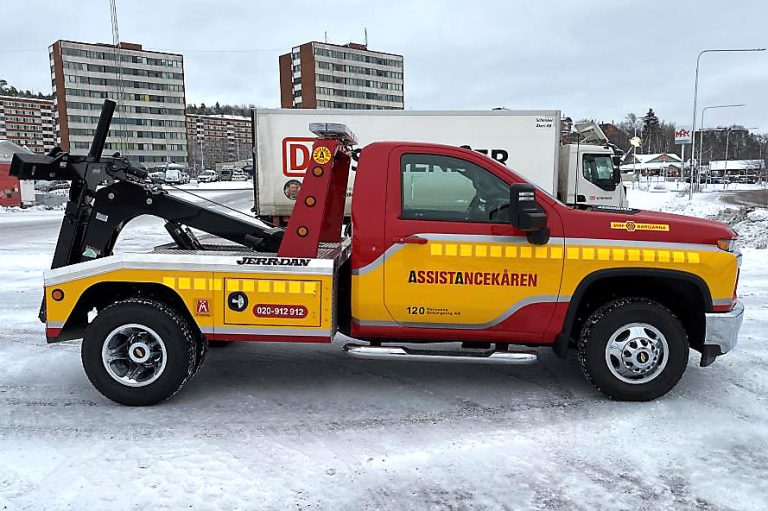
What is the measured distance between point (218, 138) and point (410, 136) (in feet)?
523

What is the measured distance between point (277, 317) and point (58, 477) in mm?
1721

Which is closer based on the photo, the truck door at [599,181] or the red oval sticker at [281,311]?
the red oval sticker at [281,311]

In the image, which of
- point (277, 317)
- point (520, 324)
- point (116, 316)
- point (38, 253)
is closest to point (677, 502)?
point (520, 324)

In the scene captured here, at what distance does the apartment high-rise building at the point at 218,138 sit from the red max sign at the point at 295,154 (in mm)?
126289

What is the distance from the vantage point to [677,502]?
3217mm

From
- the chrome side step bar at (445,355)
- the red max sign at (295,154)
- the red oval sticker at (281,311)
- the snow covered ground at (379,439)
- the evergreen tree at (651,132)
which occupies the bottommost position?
the snow covered ground at (379,439)

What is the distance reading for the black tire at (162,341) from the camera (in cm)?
438

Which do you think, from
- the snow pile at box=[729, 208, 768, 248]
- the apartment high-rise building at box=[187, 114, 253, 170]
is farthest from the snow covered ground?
the apartment high-rise building at box=[187, 114, 253, 170]

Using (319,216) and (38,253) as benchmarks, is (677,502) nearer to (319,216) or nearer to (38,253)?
(319,216)

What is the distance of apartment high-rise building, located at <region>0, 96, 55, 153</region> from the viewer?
A: 152m

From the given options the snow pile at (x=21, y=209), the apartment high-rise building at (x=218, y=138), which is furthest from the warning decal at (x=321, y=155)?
the apartment high-rise building at (x=218, y=138)

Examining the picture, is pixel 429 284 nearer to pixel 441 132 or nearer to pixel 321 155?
pixel 321 155

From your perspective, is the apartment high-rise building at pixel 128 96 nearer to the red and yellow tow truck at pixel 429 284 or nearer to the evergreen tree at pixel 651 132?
the evergreen tree at pixel 651 132

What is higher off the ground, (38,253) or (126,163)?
(126,163)
